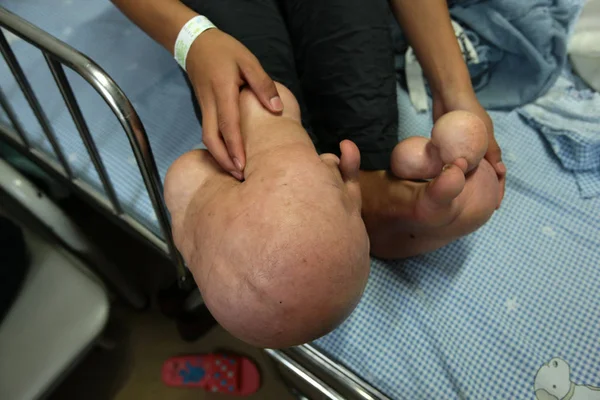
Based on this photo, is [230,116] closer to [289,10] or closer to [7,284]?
[289,10]

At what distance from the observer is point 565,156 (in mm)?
899

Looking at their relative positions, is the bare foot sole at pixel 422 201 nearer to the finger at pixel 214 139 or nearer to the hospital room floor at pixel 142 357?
the finger at pixel 214 139

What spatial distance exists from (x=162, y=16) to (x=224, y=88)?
20 centimetres

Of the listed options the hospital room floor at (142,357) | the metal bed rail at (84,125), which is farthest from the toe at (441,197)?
the hospital room floor at (142,357)

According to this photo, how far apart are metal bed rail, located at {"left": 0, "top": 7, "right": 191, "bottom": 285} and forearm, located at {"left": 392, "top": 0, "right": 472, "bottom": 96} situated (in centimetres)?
54

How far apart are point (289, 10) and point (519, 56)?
506 millimetres

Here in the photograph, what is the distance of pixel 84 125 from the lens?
0.74 meters

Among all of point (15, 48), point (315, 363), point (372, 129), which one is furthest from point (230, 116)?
point (15, 48)

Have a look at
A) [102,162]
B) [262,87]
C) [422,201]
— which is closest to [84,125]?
[102,162]

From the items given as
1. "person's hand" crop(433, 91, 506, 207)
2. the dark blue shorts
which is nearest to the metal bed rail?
the dark blue shorts

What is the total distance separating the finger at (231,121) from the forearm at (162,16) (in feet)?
0.53

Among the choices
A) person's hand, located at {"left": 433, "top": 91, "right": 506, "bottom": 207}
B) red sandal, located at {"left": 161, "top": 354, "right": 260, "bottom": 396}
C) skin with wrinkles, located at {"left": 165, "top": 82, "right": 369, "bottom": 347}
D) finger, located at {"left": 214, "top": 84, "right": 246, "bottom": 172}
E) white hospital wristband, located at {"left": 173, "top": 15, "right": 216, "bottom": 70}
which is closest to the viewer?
skin with wrinkles, located at {"left": 165, "top": 82, "right": 369, "bottom": 347}

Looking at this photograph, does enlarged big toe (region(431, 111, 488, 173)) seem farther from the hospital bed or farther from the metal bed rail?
the metal bed rail

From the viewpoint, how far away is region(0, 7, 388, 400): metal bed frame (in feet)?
1.99
